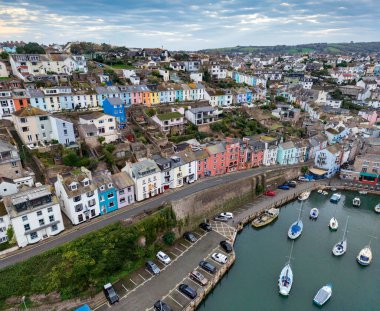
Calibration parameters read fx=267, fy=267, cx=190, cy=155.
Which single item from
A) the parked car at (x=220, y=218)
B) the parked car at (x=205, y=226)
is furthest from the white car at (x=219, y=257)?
the parked car at (x=220, y=218)

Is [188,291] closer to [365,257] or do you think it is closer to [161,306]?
[161,306]

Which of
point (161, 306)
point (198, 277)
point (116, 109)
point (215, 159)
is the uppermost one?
point (116, 109)

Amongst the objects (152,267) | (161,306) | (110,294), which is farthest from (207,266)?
(110,294)

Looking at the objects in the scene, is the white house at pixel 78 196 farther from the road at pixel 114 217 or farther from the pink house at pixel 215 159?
the pink house at pixel 215 159

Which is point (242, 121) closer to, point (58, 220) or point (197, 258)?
point (197, 258)

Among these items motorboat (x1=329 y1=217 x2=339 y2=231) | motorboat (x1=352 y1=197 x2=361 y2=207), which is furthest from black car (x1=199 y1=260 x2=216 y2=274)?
motorboat (x1=352 y1=197 x2=361 y2=207)

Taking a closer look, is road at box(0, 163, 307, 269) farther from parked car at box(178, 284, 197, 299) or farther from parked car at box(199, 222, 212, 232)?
parked car at box(178, 284, 197, 299)

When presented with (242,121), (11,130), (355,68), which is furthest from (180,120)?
(355,68)
